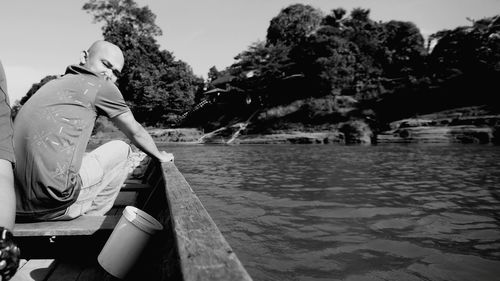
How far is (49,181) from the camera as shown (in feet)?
6.13

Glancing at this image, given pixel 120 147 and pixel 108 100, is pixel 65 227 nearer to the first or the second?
pixel 108 100

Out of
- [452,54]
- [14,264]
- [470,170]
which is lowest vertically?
[470,170]

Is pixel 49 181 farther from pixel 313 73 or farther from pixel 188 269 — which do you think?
pixel 313 73

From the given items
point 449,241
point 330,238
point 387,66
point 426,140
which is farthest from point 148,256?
point 387,66

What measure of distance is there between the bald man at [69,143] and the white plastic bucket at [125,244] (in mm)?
525

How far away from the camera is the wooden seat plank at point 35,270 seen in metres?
1.79

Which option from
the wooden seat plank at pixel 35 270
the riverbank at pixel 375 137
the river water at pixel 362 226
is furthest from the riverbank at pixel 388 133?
the wooden seat plank at pixel 35 270

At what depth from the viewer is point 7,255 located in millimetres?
1188

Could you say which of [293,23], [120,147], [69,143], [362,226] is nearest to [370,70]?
[293,23]

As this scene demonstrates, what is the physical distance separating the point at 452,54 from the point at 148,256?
116 feet

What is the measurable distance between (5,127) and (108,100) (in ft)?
3.23

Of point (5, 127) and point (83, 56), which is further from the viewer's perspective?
point (83, 56)

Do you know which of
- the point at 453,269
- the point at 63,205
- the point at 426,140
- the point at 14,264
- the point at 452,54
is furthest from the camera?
the point at 452,54

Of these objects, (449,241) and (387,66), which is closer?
(449,241)
